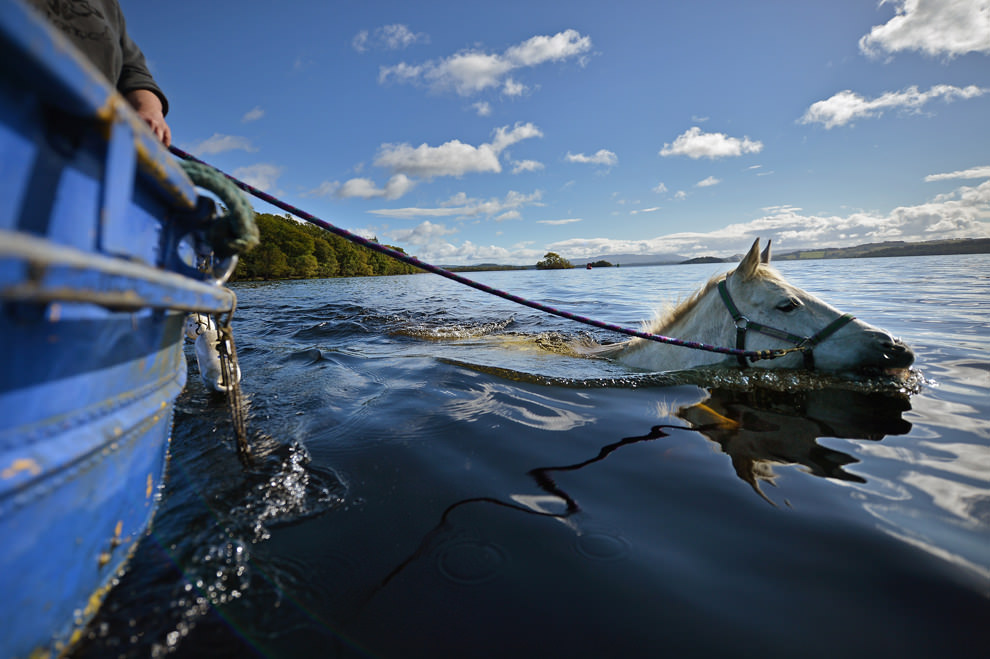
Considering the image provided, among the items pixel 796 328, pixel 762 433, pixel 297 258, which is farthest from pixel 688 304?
pixel 297 258

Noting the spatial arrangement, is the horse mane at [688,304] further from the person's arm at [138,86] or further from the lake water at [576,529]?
the person's arm at [138,86]

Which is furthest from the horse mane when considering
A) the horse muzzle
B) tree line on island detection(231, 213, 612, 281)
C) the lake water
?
tree line on island detection(231, 213, 612, 281)

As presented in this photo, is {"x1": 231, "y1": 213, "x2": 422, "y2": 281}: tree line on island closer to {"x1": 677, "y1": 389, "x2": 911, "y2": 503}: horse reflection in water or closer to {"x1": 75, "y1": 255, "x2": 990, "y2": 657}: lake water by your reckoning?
{"x1": 75, "y1": 255, "x2": 990, "y2": 657}: lake water

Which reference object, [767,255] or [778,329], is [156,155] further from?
[767,255]

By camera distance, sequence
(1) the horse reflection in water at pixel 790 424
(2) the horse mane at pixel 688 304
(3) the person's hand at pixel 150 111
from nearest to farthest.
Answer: (3) the person's hand at pixel 150 111 < (1) the horse reflection in water at pixel 790 424 < (2) the horse mane at pixel 688 304

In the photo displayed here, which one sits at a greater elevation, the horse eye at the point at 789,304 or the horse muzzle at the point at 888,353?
the horse eye at the point at 789,304

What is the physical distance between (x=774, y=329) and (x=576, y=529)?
139 inches

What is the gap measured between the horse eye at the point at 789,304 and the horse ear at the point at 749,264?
0.47 m

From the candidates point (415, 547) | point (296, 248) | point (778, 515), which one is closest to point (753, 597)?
point (778, 515)

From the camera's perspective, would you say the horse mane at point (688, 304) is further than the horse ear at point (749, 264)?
Yes

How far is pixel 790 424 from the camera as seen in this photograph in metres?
3.54

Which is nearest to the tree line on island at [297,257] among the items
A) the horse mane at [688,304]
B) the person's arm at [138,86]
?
the horse mane at [688,304]

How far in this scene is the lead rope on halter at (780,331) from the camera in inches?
156

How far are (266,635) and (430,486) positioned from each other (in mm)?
1187
